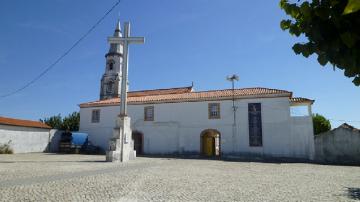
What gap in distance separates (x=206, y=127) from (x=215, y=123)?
3.07ft

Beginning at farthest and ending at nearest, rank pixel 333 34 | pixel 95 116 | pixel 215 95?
pixel 95 116, pixel 215 95, pixel 333 34

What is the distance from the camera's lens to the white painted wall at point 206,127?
2495 cm

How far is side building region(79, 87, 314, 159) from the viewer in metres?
25.2

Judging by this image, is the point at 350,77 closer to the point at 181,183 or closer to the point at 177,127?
the point at 181,183

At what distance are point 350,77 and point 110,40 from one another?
17936 millimetres

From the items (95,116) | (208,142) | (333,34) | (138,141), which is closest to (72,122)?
(95,116)

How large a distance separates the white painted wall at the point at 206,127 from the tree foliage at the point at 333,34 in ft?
77.5

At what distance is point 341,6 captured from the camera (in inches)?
98.1

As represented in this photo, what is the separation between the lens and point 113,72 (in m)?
45.3

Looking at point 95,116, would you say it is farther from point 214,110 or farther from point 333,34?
point 333,34

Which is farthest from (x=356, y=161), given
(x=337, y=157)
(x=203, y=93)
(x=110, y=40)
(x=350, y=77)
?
(x=350, y=77)

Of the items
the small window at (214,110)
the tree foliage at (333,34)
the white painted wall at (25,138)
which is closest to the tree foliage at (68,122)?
the white painted wall at (25,138)

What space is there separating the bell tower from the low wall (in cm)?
2981

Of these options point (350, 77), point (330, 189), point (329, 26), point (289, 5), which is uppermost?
point (289, 5)
